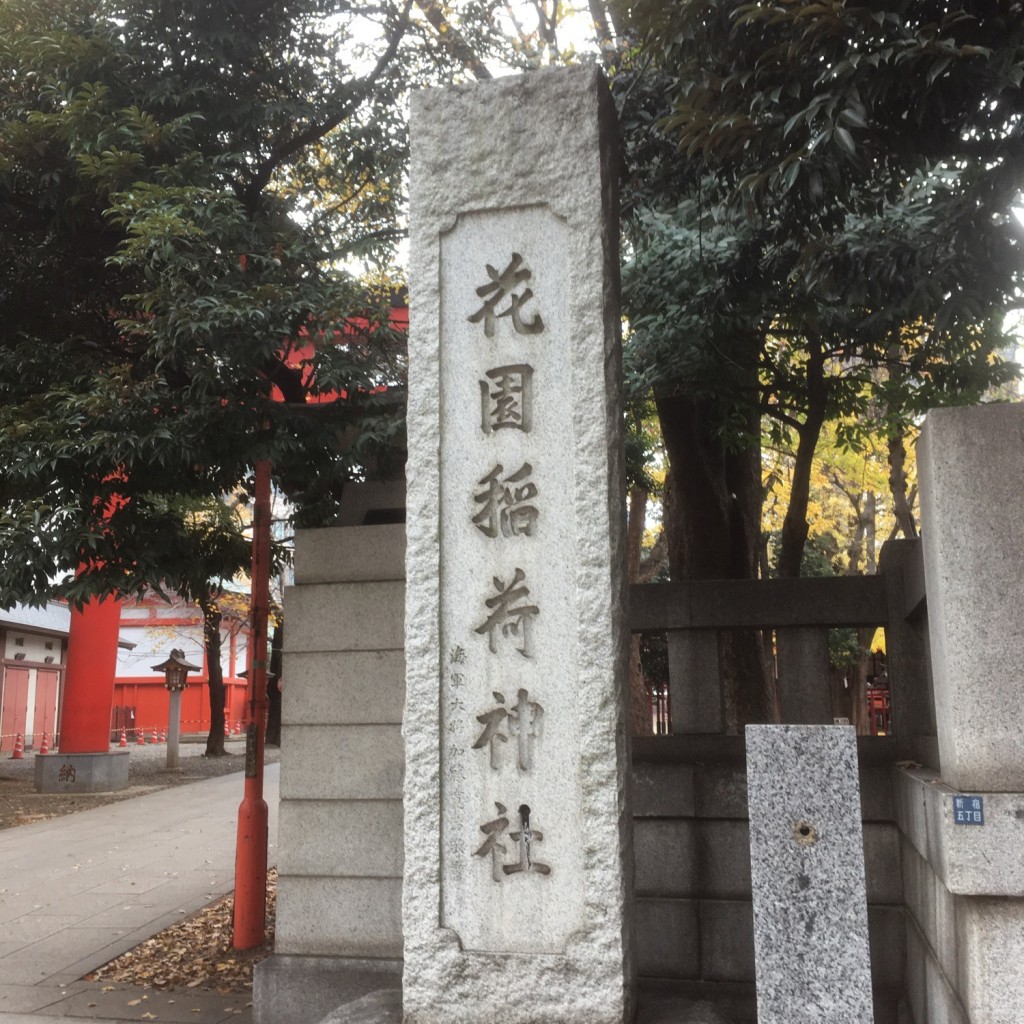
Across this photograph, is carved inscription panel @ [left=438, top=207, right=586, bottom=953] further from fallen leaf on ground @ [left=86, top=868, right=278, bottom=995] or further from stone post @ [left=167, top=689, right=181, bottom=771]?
stone post @ [left=167, top=689, right=181, bottom=771]

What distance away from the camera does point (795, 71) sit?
180 inches

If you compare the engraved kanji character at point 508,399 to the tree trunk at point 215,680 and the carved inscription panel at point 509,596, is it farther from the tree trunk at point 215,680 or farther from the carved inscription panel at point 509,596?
the tree trunk at point 215,680

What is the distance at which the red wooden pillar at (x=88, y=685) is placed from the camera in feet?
58.9

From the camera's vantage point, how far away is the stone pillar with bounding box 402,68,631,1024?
14.0 ft

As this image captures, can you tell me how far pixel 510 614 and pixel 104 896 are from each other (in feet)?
23.9

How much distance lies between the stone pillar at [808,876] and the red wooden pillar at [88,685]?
1629 centimetres

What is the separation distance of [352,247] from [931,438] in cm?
516

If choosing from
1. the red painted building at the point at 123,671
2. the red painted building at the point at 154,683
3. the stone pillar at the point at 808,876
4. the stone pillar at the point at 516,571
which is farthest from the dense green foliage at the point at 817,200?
the red painted building at the point at 154,683

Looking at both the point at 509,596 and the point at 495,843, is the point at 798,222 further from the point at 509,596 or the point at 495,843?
the point at 495,843

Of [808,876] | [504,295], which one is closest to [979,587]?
[808,876]

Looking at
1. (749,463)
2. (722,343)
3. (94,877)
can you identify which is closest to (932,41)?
(722,343)

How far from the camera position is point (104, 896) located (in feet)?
32.0

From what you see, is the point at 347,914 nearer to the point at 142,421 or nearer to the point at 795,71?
the point at 142,421

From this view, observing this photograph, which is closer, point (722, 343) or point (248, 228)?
point (248, 228)
